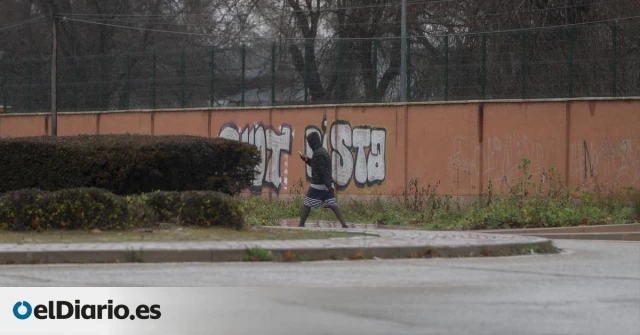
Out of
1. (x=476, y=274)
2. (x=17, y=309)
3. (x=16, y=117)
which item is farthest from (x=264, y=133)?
(x=17, y=309)

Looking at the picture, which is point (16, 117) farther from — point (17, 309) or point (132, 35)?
point (17, 309)

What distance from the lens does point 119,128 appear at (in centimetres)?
3334

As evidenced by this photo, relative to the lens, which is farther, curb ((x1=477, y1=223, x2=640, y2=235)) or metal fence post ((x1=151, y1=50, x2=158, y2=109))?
metal fence post ((x1=151, y1=50, x2=158, y2=109))

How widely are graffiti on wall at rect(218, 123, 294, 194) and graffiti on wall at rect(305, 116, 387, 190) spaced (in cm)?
109

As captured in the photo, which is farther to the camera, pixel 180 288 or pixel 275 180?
pixel 275 180

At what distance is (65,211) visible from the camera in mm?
14828

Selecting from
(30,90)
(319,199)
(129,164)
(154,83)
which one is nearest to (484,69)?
(319,199)

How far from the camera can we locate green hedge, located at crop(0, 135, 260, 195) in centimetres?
1731

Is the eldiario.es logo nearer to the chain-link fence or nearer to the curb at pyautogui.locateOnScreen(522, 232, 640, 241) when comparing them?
the curb at pyautogui.locateOnScreen(522, 232, 640, 241)

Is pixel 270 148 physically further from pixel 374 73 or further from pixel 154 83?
pixel 154 83

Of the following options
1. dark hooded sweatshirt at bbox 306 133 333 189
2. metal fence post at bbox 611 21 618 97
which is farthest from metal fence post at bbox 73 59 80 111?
dark hooded sweatshirt at bbox 306 133 333 189

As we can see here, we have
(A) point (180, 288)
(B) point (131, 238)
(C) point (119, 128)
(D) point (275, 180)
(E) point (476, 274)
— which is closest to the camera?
(A) point (180, 288)

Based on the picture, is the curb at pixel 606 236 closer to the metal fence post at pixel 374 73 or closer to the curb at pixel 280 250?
the curb at pixel 280 250

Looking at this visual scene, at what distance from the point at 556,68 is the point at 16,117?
19750 millimetres
